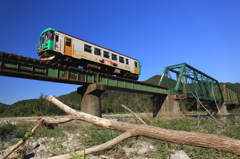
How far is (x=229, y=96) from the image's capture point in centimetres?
4559

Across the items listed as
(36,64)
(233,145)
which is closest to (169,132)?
(233,145)

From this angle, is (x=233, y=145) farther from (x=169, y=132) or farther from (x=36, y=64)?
(x=36, y=64)

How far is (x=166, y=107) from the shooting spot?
26297mm

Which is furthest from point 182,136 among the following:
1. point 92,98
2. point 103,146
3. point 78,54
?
point 78,54

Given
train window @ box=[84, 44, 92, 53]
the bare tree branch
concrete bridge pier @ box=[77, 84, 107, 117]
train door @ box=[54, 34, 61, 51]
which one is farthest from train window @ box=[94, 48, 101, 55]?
the bare tree branch

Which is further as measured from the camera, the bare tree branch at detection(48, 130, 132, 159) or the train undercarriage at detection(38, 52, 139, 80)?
the train undercarriage at detection(38, 52, 139, 80)

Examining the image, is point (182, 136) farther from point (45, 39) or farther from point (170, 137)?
point (45, 39)

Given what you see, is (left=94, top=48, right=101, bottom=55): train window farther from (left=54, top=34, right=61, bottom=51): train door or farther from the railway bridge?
(left=54, top=34, right=61, bottom=51): train door

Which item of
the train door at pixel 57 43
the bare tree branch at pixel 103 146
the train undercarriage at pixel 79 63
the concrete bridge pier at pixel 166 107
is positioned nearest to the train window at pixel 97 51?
the train undercarriage at pixel 79 63

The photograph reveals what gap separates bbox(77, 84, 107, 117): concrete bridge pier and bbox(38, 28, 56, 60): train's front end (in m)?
4.44

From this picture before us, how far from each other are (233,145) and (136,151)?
2129mm

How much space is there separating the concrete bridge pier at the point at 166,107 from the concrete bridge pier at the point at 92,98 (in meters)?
14.7

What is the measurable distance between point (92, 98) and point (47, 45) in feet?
20.1

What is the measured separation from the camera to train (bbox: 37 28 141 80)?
13.2 metres
